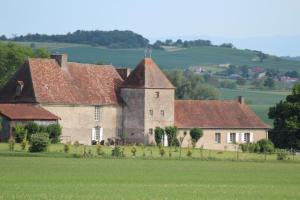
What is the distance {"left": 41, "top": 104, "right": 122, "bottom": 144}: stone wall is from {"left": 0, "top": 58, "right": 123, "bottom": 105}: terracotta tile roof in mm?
470

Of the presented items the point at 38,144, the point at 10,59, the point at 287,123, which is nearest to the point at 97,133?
the point at 287,123

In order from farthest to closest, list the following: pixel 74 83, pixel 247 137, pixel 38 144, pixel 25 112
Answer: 1. pixel 247 137
2. pixel 74 83
3. pixel 25 112
4. pixel 38 144

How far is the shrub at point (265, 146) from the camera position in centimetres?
7725

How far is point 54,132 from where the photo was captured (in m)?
74.3

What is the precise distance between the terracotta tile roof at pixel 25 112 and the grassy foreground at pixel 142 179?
1741 centimetres

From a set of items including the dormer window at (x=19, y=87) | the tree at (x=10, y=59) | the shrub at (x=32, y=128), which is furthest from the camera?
the tree at (x=10, y=59)

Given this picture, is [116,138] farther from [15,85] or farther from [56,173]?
[56,173]

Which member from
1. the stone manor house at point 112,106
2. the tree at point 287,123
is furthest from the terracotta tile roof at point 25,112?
the tree at point 287,123

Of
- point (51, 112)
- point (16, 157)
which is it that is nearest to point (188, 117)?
point (51, 112)

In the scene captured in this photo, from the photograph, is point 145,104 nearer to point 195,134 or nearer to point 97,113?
point 97,113

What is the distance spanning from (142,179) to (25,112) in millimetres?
31737

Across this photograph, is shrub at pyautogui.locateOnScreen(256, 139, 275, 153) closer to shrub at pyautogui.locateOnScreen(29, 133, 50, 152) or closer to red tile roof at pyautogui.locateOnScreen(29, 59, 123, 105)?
red tile roof at pyautogui.locateOnScreen(29, 59, 123, 105)

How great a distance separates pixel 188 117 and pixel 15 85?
46.1 feet

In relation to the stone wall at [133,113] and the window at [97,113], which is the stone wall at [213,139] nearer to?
the stone wall at [133,113]
